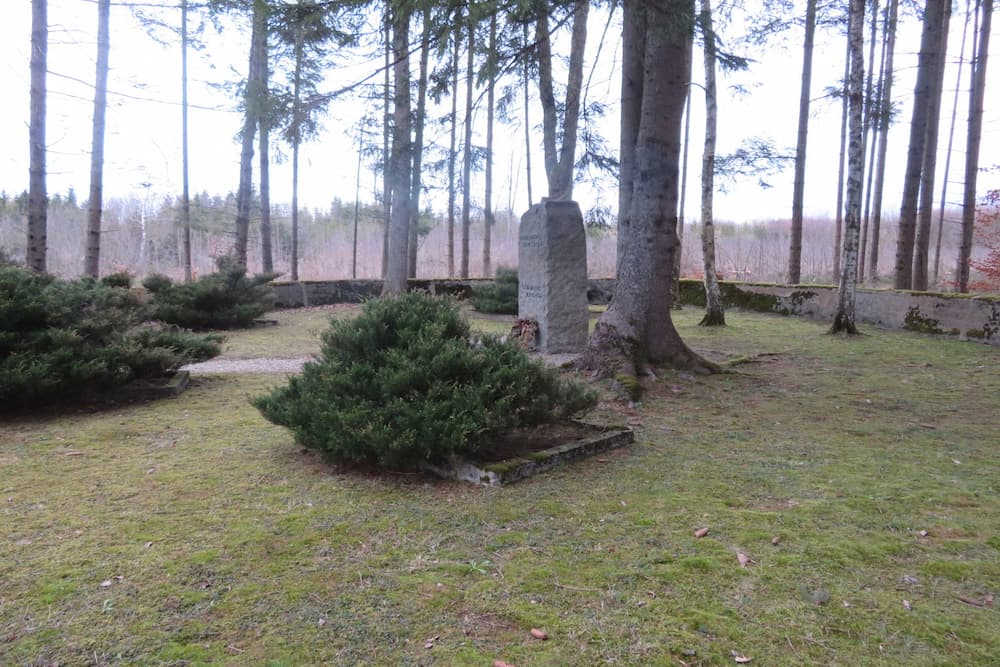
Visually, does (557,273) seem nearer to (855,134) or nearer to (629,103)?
(629,103)

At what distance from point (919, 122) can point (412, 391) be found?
11056 millimetres

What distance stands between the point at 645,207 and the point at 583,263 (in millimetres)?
2649

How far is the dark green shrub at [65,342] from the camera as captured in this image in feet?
16.6

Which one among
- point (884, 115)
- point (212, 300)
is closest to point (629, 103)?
point (884, 115)

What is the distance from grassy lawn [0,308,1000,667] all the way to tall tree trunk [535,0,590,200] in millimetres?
4222

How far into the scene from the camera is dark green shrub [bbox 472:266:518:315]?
14.2 meters

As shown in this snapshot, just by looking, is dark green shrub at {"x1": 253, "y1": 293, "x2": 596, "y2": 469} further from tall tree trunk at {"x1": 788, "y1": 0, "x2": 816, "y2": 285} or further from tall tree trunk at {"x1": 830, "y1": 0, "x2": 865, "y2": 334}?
tall tree trunk at {"x1": 788, "y1": 0, "x2": 816, "y2": 285}

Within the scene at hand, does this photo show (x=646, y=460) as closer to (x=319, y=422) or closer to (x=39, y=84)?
(x=319, y=422)

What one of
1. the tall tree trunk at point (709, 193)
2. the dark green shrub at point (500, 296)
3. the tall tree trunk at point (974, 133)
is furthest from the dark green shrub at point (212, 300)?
the tall tree trunk at point (974, 133)

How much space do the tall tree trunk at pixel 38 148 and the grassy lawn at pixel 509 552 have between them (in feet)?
19.0

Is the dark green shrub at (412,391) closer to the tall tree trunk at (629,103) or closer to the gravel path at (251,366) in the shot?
the gravel path at (251,366)

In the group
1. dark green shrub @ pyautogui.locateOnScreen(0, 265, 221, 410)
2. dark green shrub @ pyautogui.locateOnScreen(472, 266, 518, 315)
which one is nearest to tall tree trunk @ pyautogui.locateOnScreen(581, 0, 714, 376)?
dark green shrub @ pyautogui.locateOnScreen(0, 265, 221, 410)

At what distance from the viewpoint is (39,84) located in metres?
9.52

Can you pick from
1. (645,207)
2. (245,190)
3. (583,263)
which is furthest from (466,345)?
(245,190)
